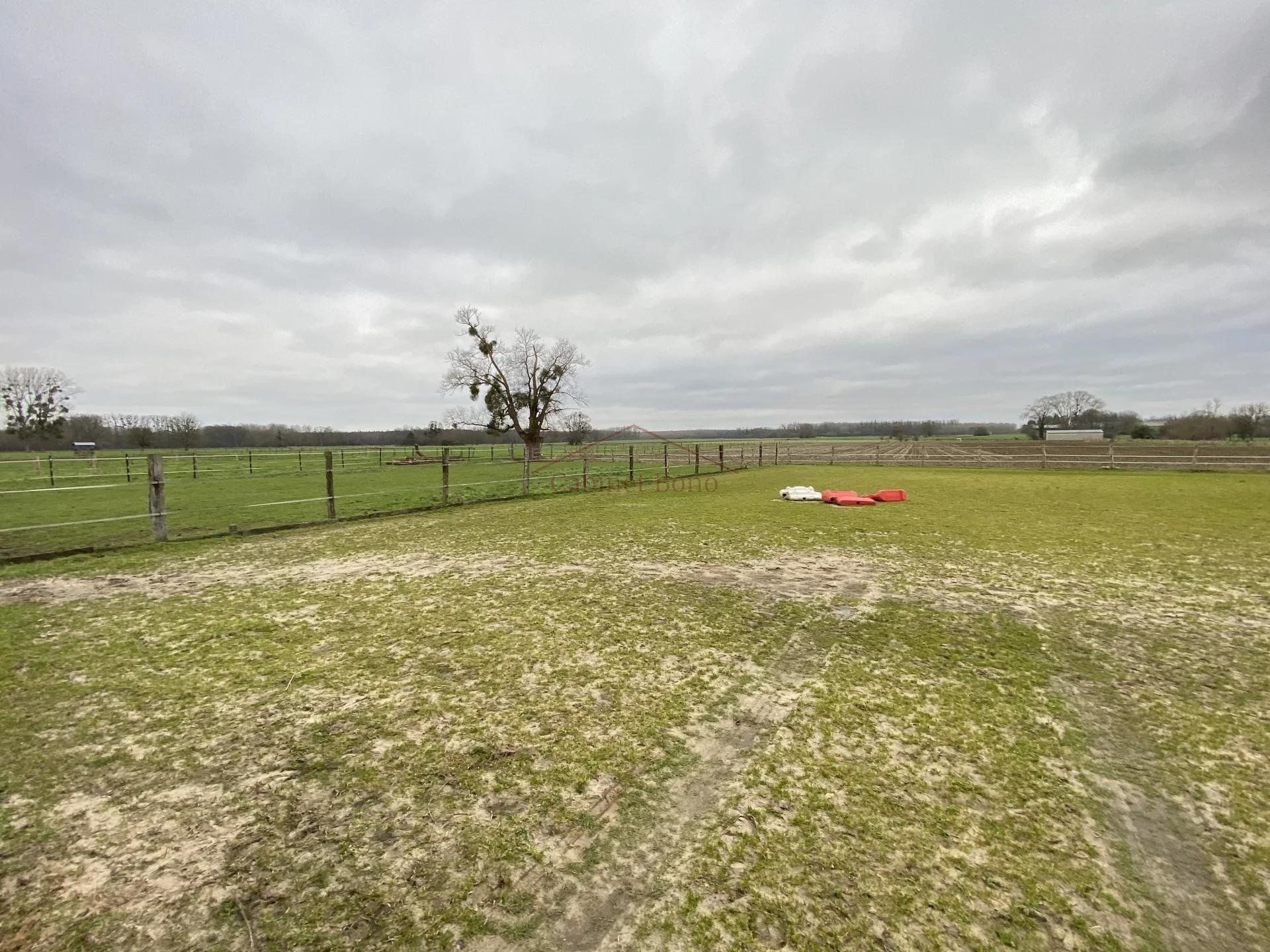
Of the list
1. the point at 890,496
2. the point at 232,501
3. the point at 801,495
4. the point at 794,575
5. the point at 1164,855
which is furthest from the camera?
the point at 232,501

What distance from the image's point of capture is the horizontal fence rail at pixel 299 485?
8.87 meters

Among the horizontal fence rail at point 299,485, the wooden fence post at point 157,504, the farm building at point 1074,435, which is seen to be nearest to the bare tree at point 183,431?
the horizontal fence rail at point 299,485

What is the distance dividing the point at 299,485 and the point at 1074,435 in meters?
85.7

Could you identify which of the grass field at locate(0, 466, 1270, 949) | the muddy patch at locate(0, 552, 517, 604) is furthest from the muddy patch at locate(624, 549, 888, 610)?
the muddy patch at locate(0, 552, 517, 604)

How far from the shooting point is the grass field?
1697mm

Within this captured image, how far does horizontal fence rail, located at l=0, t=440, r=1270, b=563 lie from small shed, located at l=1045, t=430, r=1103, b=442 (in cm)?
3434

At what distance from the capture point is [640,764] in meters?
2.52

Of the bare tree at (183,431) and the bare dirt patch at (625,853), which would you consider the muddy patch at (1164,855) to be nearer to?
the bare dirt patch at (625,853)

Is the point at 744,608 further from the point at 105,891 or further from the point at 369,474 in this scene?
the point at 369,474

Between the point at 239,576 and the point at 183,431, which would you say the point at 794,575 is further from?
the point at 183,431

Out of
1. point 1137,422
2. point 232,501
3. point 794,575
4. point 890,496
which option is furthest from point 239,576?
point 1137,422

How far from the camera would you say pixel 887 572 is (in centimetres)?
599

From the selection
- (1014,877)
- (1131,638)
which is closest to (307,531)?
(1014,877)

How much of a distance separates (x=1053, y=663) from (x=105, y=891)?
5.12m
